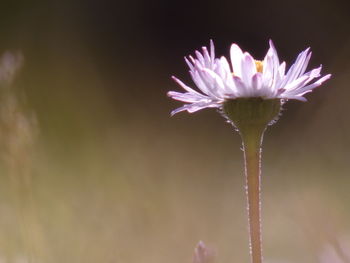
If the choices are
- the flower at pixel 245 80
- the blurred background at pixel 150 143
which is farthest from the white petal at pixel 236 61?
Answer: the blurred background at pixel 150 143

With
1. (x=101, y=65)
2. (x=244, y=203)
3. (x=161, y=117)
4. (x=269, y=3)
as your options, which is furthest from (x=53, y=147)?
(x=269, y=3)

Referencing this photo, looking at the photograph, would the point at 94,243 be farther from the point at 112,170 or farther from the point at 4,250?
the point at 112,170

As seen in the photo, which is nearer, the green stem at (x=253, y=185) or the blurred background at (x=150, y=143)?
the green stem at (x=253, y=185)

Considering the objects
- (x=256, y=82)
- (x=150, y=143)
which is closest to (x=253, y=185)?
(x=256, y=82)

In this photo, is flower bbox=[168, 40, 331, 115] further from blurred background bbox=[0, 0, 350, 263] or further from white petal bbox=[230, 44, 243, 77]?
blurred background bbox=[0, 0, 350, 263]

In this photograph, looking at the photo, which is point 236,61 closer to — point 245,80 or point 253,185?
point 245,80

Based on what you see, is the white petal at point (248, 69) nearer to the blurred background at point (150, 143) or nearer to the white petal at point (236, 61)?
the white petal at point (236, 61)

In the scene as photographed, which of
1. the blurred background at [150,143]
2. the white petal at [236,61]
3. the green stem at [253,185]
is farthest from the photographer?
the blurred background at [150,143]
